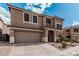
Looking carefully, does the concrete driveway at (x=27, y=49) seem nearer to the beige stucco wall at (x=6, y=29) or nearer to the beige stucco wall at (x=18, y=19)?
the beige stucco wall at (x=6, y=29)

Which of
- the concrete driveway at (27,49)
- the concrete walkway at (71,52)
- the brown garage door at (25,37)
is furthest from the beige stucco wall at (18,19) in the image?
the concrete walkway at (71,52)

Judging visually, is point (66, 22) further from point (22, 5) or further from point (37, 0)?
point (22, 5)

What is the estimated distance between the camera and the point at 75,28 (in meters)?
6.11

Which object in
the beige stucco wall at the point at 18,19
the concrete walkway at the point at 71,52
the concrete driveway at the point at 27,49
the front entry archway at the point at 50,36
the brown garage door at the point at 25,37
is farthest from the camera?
the front entry archway at the point at 50,36

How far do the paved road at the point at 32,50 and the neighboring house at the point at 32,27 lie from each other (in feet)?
1.39

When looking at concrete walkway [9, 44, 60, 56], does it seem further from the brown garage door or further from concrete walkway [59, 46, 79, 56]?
the brown garage door

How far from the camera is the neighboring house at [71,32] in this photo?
616cm

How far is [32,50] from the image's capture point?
580cm

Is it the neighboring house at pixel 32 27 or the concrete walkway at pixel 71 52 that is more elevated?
the neighboring house at pixel 32 27

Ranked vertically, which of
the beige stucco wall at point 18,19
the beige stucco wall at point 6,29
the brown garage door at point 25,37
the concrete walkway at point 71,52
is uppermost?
the beige stucco wall at point 18,19

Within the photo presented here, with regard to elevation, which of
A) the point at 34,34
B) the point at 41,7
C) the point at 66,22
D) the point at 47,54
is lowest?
the point at 47,54

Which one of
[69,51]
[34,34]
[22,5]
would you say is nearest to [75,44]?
[69,51]

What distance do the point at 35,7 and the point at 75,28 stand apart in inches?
87.3

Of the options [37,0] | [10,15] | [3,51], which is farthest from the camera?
[10,15]
